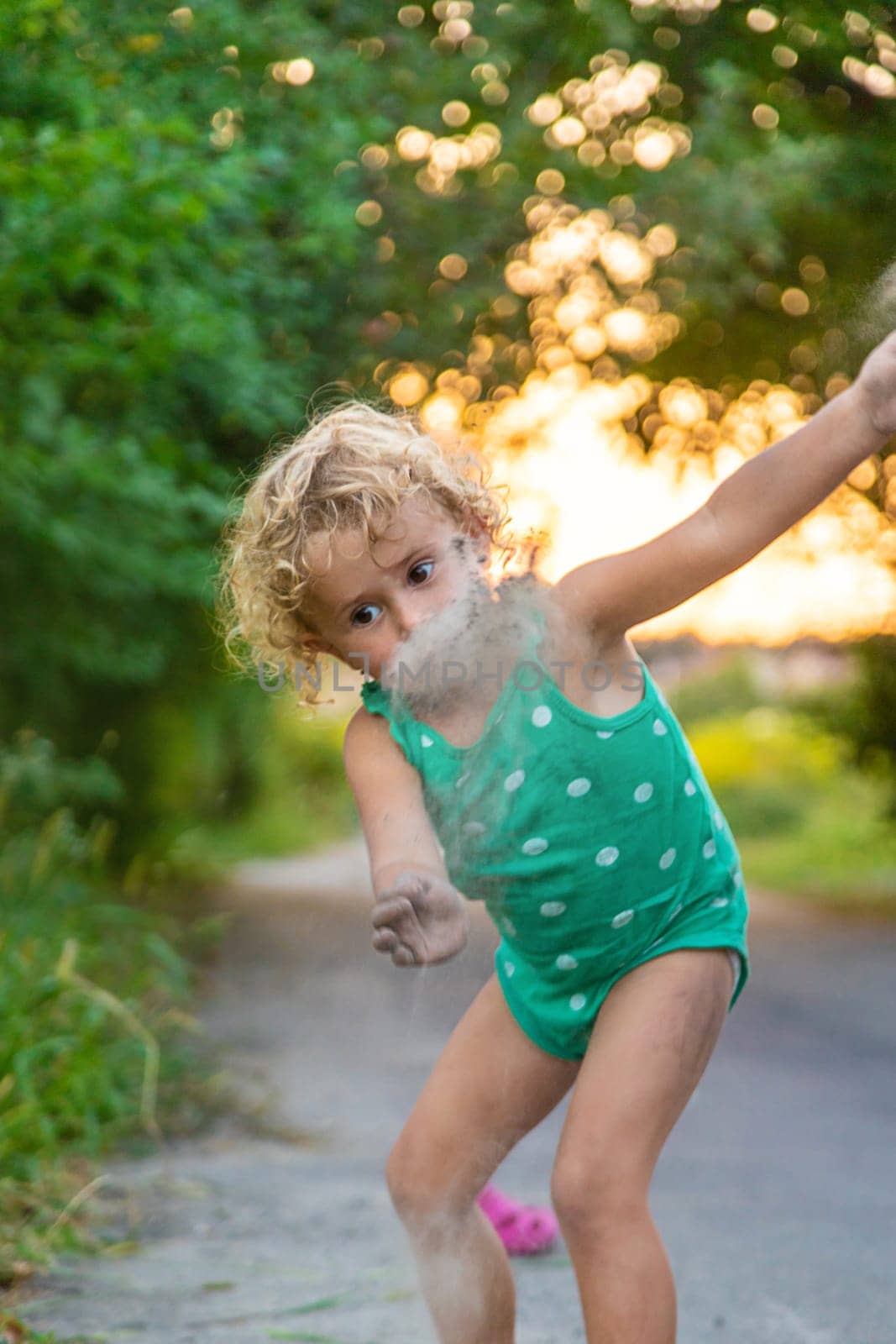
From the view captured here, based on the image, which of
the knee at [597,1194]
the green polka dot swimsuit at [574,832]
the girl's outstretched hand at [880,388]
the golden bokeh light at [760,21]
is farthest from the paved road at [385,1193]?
the golden bokeh light at [760,21]

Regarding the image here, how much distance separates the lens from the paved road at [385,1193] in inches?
86.0

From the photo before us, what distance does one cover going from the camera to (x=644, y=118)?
3439 mm

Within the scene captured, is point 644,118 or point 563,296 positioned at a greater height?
point 644,118

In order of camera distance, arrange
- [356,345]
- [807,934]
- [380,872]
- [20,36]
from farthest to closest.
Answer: [807,934] → [356,345] → [20,36] → [380,872]

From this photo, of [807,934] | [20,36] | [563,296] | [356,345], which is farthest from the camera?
[807,934]

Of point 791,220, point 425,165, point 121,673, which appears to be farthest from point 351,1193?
point 791,220

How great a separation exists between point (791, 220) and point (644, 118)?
5.69 ft

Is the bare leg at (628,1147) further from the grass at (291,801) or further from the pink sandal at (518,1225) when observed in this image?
the grass at (291,801)

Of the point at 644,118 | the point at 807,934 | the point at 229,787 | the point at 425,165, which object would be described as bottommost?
the point at 229,787

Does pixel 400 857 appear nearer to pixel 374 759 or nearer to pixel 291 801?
pixel 374 759

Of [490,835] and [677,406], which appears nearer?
[490,835]

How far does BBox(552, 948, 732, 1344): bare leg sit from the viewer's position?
1.49 meters

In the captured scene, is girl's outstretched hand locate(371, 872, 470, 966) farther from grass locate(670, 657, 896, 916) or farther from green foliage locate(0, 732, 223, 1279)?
grass locate(670, 657, 896, 916)

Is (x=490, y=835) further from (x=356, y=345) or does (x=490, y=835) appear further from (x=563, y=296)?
(x=563, y=296)
